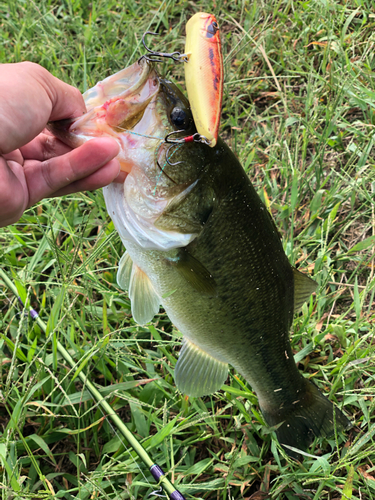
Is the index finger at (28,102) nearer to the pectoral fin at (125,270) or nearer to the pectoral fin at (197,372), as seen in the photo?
the pectoral fin at (125,270)

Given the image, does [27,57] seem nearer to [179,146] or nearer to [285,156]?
[285,156]

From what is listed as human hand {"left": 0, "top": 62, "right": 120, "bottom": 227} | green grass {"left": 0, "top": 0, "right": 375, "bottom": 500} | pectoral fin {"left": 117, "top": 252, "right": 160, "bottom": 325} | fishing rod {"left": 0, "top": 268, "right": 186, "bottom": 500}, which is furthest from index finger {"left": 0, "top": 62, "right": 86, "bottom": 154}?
fishing rod {"left": 0, "top": 268, "right": 186, "bottom": 500}

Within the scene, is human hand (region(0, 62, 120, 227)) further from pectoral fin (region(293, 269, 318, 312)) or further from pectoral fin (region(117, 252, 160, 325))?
pectoral fin (region(293, 269, 318, 312))

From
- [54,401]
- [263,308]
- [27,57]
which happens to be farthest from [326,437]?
[27,57]

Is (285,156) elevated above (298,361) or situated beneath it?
elevated above

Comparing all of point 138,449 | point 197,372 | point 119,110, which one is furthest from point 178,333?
point 119,110

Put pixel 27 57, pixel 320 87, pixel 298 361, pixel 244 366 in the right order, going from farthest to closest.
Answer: pixel 27 57, pixel 320 87, pixel 298 361, pixel 244 366

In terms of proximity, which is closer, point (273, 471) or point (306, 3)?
point (273, 471)
